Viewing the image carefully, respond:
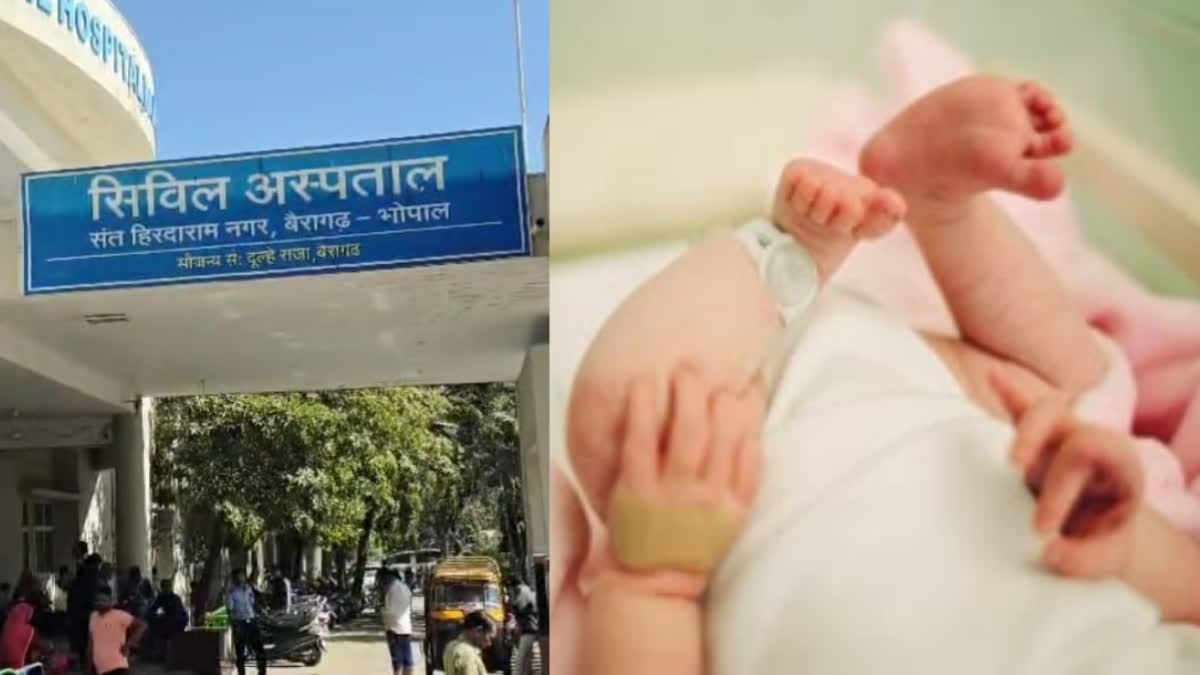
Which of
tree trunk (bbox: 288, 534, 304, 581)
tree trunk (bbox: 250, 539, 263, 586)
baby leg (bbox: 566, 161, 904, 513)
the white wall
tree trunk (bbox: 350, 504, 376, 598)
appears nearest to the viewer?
baby leg (bbox: 566, 161, 904, 513)

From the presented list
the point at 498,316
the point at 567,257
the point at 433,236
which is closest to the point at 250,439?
the point at 498,316

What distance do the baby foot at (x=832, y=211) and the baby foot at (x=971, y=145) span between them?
3.0 inches

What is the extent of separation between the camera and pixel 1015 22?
3.94 metres

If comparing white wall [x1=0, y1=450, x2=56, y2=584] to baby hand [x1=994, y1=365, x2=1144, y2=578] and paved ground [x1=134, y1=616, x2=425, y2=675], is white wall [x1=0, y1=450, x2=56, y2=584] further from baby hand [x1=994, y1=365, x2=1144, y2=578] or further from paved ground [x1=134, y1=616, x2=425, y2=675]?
baby hand [x1=994, y1=365, x2=1144, y2=578]

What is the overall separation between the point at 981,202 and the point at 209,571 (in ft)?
68.5

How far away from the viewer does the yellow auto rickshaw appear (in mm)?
12727

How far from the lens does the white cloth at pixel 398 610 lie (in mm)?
11719

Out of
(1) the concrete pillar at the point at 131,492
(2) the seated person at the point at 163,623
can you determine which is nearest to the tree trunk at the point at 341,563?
(1) the concrete pillar at the point at 131,492

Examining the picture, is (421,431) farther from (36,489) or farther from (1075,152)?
(1075,152)

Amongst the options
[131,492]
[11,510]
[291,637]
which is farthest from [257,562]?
[291,637]

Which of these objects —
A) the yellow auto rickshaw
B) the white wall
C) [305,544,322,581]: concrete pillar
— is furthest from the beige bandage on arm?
[305,544,322,581]: concrete pillar

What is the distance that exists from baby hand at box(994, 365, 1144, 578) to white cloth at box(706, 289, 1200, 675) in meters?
0.04

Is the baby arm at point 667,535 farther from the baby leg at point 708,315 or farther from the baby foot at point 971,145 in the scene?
the baby foot at point 971,145

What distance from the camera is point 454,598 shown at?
44.1 ft
